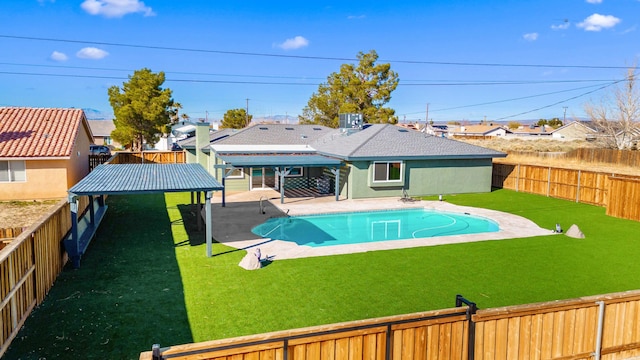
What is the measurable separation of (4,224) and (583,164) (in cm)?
4192

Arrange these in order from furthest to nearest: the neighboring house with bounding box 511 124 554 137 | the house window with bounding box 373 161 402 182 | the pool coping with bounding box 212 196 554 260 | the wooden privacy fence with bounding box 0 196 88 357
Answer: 1. the neighboring house with bounding box 511 124 554 137
2. the house window with bounding box 373 161 402 182
3. the pool coping with bounding box 212 196 554 260
4. the wooden privacy fence with bounding box 0 196 88 357

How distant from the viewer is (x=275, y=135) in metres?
29.2

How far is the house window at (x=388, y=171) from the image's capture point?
2366 cm

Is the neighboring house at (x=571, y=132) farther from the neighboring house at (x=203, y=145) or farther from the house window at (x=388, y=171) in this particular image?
the neighboring house at (x=203, y=145)

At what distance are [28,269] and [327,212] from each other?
12925mm

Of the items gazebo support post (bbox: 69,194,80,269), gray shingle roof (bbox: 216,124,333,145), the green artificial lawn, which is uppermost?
gray shingle roof (bbox: 216,124,333,145)

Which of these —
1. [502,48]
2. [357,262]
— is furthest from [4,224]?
[502,48]

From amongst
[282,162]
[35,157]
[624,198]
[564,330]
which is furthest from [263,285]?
[624,198]

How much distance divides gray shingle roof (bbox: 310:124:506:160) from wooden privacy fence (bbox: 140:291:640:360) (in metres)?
16.4

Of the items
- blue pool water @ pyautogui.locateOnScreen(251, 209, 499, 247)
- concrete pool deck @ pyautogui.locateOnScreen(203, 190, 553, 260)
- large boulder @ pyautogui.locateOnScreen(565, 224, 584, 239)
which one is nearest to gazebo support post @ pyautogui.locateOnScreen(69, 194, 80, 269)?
concrete pool deck @ pyautogui.locateOnScreen(203, 190, 553, 260)

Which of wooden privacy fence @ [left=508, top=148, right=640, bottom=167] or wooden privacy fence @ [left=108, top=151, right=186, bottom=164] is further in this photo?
wooden privacy fence @ [left=508, top=148, right=640, bottom=167]

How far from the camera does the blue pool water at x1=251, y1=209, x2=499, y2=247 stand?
52.3 ft

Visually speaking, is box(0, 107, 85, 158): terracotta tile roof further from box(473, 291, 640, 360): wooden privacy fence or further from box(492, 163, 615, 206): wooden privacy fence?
box(492, 163, 615, 206): wooden privacy fence

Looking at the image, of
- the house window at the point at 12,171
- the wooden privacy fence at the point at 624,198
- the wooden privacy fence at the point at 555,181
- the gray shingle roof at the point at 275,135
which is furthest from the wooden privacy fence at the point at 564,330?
the gray shingle roof at the point at 275,135
